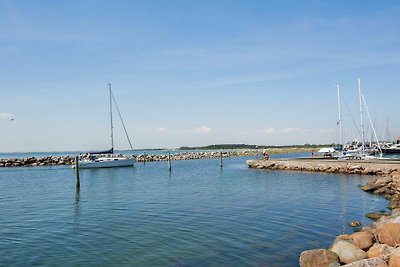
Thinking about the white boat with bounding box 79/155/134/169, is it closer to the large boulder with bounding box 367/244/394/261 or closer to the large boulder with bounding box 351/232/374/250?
the large boulder with bounding box 351/232/374/250

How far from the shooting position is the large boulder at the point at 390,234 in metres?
11.4

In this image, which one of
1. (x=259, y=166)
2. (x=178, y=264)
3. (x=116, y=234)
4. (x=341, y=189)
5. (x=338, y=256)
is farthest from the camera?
(x=259, y=166)

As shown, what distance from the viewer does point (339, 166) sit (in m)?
45.2

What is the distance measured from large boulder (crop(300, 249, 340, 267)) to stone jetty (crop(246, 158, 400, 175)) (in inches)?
1237

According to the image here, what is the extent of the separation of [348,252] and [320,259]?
3.26 ft

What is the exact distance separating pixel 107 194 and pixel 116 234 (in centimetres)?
1623

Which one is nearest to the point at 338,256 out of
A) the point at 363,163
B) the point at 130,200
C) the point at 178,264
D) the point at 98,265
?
the point at 178,264

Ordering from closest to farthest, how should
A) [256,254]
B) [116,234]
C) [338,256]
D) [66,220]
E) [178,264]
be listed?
[338,256] < [178,264] < [256,254] < [116,234] < [66,220]

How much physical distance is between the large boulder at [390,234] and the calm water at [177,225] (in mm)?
2974

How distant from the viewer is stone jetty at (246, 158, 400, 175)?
40.8 m

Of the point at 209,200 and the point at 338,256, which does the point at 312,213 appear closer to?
the point at 209,200

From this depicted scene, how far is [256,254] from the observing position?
1366 centimetres

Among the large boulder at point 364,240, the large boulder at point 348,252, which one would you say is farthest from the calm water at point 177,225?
the large boulder at point 364,240

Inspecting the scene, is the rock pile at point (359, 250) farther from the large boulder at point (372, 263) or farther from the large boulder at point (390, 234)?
the large boulder at point (372, 263)
